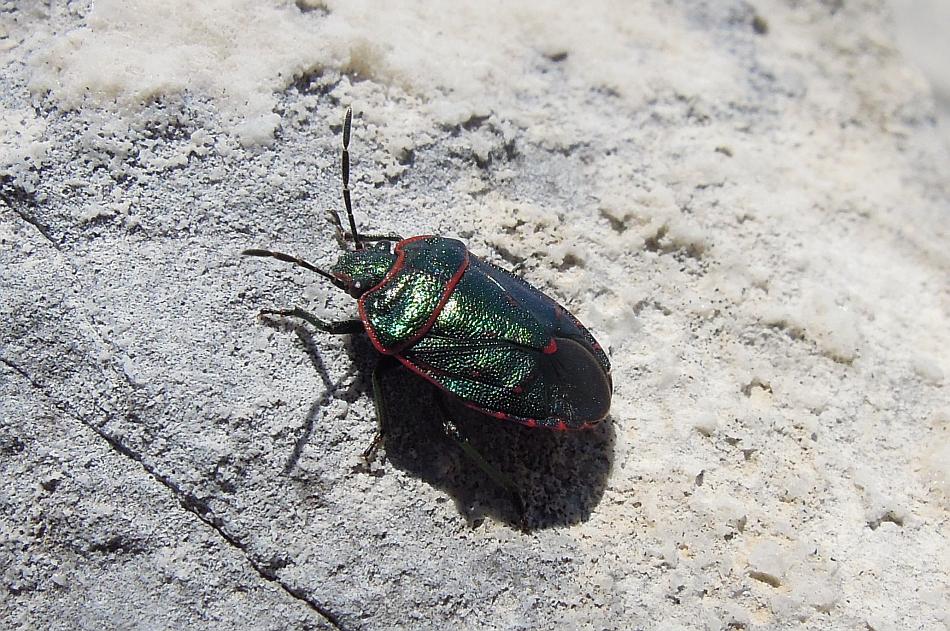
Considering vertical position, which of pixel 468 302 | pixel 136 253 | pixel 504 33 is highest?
pixel 504 33

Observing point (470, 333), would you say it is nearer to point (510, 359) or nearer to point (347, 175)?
point (510, 359)

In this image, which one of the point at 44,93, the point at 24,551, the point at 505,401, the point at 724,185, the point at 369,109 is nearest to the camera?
the point at 24,551

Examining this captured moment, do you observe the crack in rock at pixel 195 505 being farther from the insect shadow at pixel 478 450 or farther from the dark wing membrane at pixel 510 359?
the dark wing membrane at pixel 510 359

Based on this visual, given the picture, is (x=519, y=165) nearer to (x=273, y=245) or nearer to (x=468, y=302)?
(x=468, y=302)

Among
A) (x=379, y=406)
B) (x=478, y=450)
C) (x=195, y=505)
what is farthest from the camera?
(x=478, y=450)

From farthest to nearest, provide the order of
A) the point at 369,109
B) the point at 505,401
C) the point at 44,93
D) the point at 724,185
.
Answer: the point at 724,185 → the point at 369,109 → the point at 44,93 → the point at 505,401

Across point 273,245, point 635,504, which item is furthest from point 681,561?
point 273,245

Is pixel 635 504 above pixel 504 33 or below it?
below

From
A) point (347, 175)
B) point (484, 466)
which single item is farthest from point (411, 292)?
point (484, 466)
